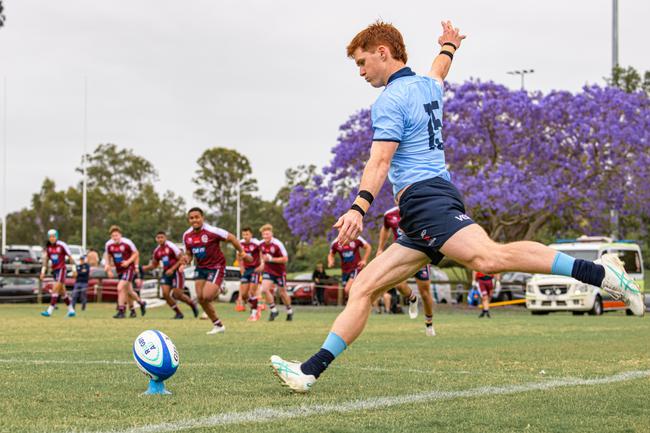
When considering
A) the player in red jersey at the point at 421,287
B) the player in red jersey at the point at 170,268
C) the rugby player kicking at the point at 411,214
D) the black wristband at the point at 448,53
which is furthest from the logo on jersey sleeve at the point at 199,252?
the rugby player kicking at the point at 411,214

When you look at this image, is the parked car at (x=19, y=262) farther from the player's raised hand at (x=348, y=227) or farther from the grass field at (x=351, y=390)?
the player's raised hand at (x=348, y=227)

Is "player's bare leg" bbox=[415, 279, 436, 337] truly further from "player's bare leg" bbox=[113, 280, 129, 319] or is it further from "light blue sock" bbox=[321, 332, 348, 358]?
"player's bare leg" bbox=[113, 280, 129, 319]

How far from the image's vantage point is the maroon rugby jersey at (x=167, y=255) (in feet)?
79.8

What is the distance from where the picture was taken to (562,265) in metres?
6.05

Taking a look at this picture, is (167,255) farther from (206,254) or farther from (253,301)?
(206,254)

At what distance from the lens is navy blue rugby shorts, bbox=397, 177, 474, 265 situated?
630 cm

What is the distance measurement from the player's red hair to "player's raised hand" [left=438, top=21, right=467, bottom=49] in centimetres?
90

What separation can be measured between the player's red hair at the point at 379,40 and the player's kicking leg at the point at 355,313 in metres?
1.25

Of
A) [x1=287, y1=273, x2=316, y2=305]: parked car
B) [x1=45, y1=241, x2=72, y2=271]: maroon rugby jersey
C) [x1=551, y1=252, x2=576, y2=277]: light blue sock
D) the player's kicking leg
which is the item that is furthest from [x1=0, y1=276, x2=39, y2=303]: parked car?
[x1=551, y1=252, x2=576, y2=277]: light blue sock

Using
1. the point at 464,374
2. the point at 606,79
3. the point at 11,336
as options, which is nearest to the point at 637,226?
the point at 606,79

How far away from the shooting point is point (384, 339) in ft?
47.4

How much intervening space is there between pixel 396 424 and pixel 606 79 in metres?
38.6

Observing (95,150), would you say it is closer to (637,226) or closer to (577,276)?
(637,226)

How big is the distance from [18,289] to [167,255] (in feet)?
52.6
